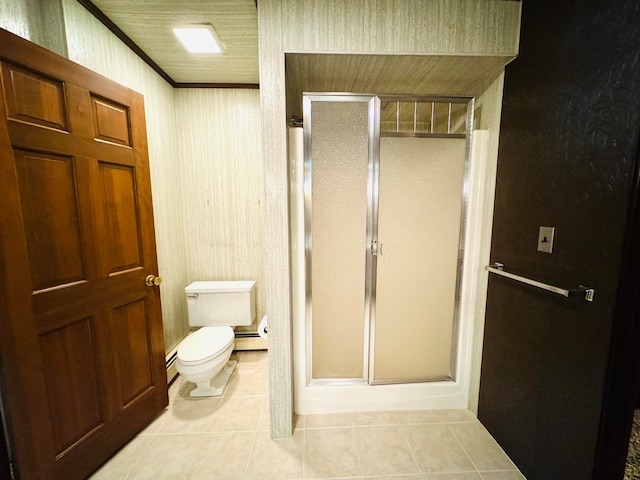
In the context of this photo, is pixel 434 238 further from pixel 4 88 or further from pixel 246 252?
pixel 4 88

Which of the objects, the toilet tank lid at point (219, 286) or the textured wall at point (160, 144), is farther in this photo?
the toilet tank lid at point (219, 286)

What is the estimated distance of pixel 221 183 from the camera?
2.22 metres

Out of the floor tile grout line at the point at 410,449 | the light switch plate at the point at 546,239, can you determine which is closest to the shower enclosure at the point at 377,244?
the floor tile grout line at the point at 410,449

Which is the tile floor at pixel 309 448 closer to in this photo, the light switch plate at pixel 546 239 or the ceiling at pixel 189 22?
the light switch plate at pixel 546 239

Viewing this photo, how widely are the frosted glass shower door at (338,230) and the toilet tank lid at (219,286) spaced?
2.80 feet

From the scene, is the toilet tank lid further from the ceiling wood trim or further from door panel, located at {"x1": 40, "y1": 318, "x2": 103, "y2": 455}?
the ceiling wood trim

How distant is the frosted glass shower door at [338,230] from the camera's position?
147 cm

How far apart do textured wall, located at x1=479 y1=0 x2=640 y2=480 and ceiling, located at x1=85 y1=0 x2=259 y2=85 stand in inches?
63.1

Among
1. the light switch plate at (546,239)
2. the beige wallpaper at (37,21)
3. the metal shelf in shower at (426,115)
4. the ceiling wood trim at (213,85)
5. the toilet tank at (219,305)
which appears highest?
the ceiling wood trim at (213,85)

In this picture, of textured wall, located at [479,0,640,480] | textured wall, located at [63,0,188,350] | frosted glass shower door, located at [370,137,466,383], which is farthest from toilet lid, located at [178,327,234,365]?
textured wall, located at [479,0,640,480]

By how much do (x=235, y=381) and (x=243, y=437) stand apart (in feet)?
1.83

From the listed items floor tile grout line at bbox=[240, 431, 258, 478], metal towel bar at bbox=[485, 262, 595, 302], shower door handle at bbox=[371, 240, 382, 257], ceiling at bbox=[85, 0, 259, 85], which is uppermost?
ceiling at bbox=[85, 0, 259, 85]

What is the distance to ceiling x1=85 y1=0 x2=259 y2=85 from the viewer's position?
1337mm

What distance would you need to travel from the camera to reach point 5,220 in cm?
94
